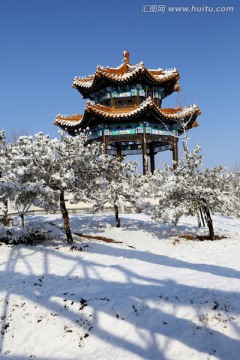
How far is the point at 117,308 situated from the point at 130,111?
76.4 feet

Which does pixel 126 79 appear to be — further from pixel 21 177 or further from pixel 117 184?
pixel 21 177

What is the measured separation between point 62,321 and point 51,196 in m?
7.01

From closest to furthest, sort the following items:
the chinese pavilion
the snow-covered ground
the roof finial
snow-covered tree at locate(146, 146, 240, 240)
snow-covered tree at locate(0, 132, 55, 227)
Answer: the snow-covered ground
snow-covered tree at locate(0, 132, 55, 227)
snow-covered tree at locate(146, 146, 240, 240)
the chinese pavilion
the roof finial

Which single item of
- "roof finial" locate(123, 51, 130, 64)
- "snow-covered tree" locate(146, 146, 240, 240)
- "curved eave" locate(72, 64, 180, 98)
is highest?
"roof finial" locate(123, 51, 130, 64)

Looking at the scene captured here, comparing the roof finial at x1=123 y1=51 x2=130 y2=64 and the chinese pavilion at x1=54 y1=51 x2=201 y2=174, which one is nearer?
the chinese pavilion at x1=54 y1=51 x2=201 y2=174

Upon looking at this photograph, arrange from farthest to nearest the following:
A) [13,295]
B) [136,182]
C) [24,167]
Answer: [136,182] → [24,167] → [13,295]

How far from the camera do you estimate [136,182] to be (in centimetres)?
1906

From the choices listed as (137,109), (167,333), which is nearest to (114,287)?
(167,333)

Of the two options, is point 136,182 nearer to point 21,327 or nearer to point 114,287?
point 114,287

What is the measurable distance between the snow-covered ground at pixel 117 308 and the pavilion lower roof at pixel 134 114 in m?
17.9

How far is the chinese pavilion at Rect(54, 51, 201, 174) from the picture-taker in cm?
2900

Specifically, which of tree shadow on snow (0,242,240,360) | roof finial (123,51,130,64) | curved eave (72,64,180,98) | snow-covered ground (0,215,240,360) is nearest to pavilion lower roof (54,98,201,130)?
curved eave (72,64,180,98)

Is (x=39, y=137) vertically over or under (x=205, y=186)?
over

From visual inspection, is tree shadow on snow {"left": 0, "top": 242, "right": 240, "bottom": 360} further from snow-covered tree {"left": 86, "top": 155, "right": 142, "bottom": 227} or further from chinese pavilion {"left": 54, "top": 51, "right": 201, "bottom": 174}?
chinese pavilion {"left": 54, "top": 51, "right": 201, "bottom": 174}
